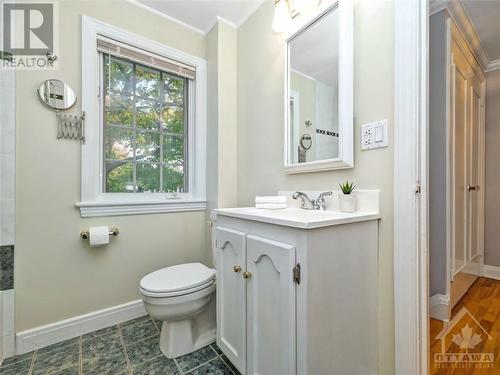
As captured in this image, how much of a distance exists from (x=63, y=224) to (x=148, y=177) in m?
0.61

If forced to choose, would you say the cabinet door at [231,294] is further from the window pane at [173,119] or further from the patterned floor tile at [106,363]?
the window pane at [173,119]

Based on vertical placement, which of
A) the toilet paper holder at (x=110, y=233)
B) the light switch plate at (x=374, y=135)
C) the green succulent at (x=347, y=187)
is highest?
the light switch plate at (x=374, y=135)

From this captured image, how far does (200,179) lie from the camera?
2012 millimetres

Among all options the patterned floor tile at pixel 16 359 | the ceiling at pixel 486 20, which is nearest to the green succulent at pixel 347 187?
the ceiling at pixel 486 20

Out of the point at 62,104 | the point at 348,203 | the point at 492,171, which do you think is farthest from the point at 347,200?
the point at 492,171

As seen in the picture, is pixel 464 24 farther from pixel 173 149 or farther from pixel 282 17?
pixel 173 149

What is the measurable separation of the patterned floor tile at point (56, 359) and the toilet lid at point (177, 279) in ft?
1.77

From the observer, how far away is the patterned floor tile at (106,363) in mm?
1201

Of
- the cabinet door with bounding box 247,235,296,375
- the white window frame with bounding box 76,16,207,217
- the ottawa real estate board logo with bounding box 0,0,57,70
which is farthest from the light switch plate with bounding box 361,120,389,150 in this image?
the ottawa real estate board logo with bounding box 0,0,57,70

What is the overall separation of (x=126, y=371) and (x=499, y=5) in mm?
3260

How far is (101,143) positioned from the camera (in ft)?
5.42

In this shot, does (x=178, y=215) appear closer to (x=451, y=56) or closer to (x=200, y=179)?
(x=200, y=179)

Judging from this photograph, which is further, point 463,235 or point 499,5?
point 463,235

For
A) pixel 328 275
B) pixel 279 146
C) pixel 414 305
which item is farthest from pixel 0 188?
pixel 414 305
